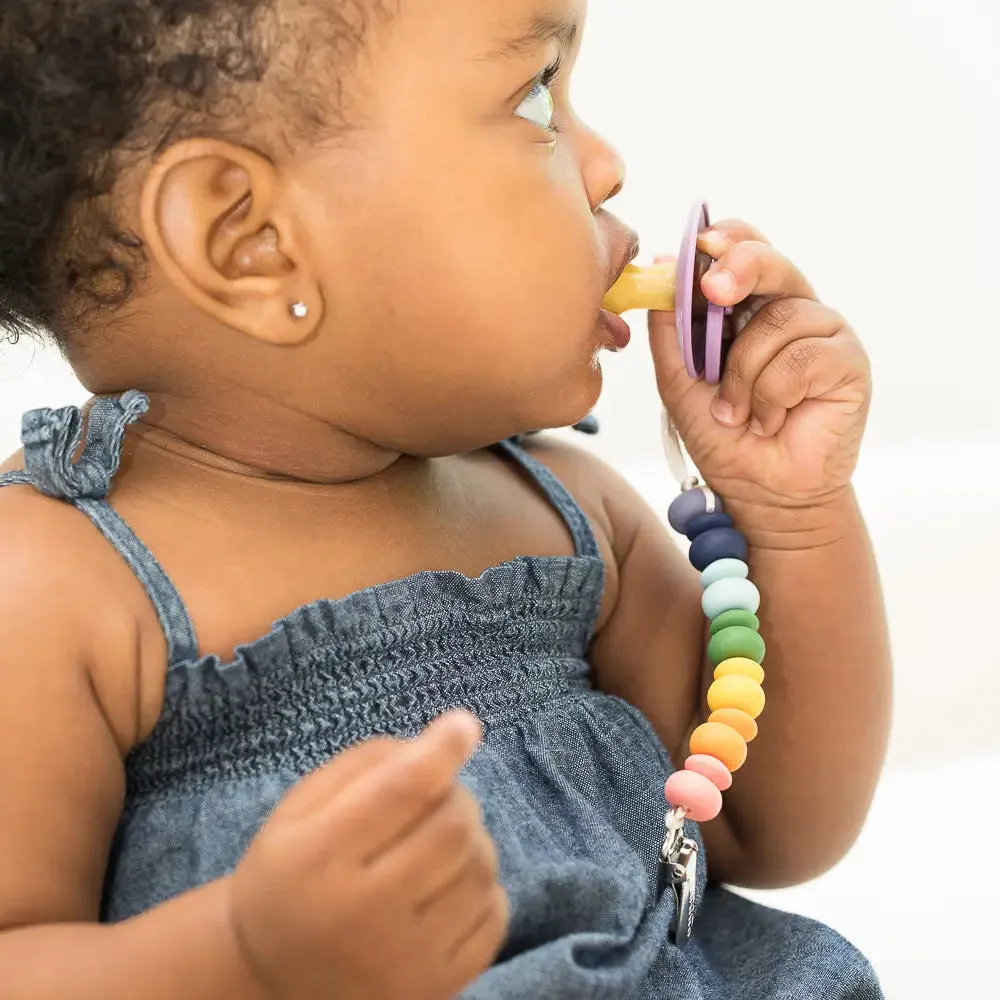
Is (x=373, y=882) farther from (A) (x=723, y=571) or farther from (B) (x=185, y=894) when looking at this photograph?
(A) (x=723, y=571)

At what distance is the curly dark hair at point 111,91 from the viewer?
0.61 metres

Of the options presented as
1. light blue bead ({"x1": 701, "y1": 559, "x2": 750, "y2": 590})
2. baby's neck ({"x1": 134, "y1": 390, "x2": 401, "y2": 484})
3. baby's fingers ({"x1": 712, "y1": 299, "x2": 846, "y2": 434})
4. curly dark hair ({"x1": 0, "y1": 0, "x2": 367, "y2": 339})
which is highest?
curly dark hair ({"x1": 0, "y1": 0, "x2": 367, "y2": 339})

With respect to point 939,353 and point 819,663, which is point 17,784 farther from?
point 939,353

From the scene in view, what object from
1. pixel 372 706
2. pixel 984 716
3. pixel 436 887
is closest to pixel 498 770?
pixel 372 706

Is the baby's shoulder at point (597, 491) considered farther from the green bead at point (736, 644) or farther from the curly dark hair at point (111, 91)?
the curly dark hair at point (111, 91)

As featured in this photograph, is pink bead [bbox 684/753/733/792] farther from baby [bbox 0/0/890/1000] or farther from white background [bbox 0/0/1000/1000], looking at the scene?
white background [bbox 0/0/1000/1000]

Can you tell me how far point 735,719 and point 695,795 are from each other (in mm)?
65

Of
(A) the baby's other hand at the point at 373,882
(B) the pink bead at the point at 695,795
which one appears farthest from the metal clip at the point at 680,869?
(A) the baby's other hand at the point at 373,882

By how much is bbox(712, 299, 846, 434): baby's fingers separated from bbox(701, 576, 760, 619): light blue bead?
3.8 inches

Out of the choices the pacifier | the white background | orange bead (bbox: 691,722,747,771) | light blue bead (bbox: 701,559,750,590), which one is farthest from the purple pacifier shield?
the white background

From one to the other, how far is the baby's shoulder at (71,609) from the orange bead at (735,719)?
305 millimetres

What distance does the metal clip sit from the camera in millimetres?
717

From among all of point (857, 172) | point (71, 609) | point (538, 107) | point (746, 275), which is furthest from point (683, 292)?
point (857, 172)

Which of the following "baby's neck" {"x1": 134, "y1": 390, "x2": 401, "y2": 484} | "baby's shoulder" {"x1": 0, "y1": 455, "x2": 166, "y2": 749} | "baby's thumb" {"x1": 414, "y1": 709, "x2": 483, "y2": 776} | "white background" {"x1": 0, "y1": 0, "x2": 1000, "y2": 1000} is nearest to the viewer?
"baby's thumb" {"x1": 414, "y1": 709, "x2": 483, "y2": 776}
